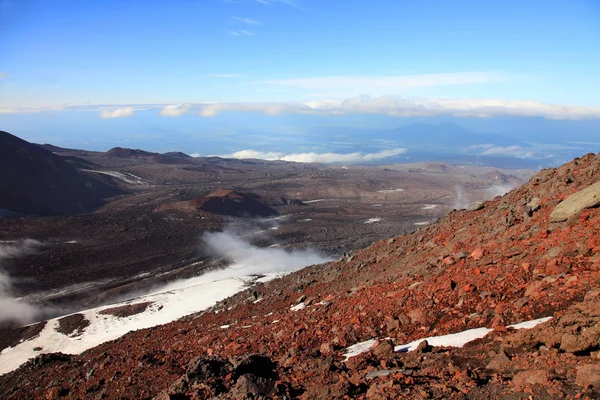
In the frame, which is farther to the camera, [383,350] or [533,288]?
[533,288]

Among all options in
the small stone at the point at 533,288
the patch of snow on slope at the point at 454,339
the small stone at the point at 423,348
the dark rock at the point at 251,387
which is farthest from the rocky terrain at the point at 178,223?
the small stone at the point at 533,288

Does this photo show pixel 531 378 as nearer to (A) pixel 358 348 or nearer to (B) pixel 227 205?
(A) pixel 358 348

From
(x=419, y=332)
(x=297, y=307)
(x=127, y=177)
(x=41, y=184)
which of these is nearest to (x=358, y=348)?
(x=419, y=332)

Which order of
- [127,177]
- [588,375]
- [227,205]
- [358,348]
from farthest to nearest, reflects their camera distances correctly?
[127,177]
[227,205]
[358,348]
[588,375]

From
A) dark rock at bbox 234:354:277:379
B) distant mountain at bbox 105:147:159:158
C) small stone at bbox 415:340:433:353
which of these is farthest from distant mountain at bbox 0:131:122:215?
small stone at bbox 415:340:433:353

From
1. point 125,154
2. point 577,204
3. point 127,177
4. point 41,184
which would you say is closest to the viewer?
point 577,204

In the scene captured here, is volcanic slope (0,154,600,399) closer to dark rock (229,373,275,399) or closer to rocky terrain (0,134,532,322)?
dark rock (229,373,275,399)

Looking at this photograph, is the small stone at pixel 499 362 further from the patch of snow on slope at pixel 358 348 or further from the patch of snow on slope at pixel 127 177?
the patch of snow on slope at pixel 127 177
